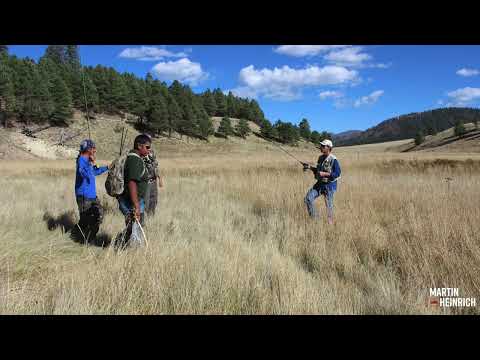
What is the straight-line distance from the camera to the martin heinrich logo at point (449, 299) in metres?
3.18

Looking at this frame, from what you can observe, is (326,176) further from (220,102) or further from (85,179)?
(220,102)

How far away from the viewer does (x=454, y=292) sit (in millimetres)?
3355

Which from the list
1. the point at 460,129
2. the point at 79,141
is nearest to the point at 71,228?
the point at 79,141

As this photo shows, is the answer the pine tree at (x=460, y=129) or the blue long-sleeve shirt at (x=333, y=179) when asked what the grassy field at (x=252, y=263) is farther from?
the pine tree at (x=460, y=129)

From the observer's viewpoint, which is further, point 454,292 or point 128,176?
point 128,176

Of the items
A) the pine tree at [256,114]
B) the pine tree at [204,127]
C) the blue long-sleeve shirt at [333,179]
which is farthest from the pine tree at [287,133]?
the blue long-sleeve shirt at [333,179]

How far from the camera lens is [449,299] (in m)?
3.27

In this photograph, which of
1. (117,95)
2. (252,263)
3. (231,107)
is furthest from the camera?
(231,107)

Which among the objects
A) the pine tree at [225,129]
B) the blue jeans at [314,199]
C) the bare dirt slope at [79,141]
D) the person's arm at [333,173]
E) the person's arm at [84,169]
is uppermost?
the pine tree at [225,129]

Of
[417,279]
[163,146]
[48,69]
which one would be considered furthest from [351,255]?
[48,69]
